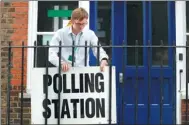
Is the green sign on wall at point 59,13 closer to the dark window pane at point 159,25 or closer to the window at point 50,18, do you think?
the window at point 50,18

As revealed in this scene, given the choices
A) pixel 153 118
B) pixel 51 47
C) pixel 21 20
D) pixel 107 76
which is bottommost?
pixel 153 118

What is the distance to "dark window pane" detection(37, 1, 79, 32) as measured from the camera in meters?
7.25

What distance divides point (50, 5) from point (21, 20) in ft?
1.87

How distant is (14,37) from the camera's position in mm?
7051

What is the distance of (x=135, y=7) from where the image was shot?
732 cm

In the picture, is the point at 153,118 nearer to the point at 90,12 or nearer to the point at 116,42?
the point at 116,42

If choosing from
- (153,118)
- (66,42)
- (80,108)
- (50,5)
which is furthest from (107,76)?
(50,5)

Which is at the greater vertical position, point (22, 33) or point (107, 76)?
point (22, 33)

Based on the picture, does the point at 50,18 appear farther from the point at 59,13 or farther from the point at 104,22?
the point at 104,22

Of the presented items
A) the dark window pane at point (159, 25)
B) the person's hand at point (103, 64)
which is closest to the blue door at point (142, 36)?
the dark window pane at point (159, 25)

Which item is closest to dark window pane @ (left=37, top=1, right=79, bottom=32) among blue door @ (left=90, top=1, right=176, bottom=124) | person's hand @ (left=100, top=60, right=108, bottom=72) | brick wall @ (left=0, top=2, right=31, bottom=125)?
brick wall @ (left=0, top=2, right=31, bottom=125)

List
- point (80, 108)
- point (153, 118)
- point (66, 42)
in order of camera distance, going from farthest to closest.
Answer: point (153, 118), point (66, 42), point (80, 108)

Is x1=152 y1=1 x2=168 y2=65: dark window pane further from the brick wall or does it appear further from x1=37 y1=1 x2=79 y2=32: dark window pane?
the brick wall

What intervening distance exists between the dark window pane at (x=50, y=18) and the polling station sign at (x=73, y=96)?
262 cm
